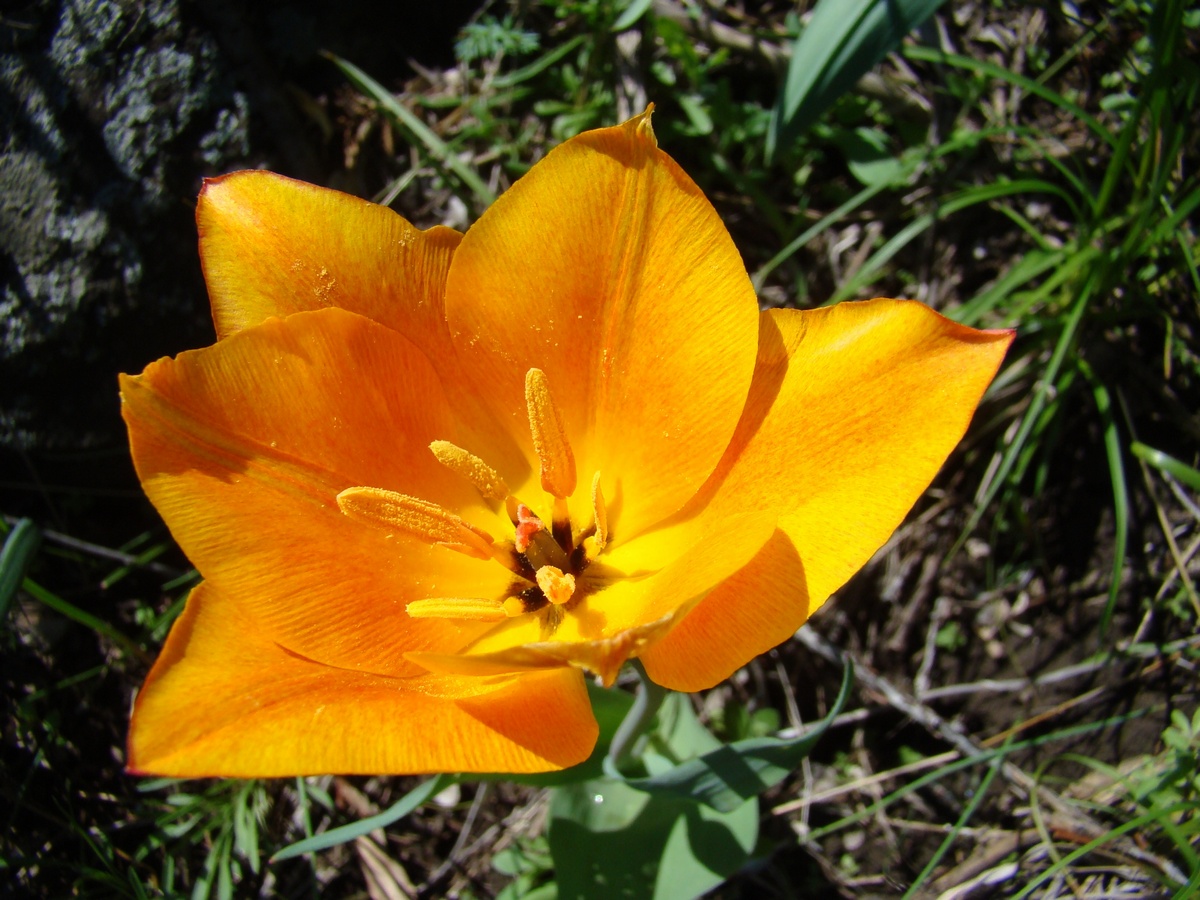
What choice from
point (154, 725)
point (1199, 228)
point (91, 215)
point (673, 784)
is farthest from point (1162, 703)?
point (91, 215)

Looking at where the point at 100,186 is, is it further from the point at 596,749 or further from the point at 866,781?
the point at 866,781

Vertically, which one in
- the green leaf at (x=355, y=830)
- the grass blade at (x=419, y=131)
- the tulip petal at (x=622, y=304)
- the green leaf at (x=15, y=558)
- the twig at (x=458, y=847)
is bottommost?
the twig at (x=458, y=847)

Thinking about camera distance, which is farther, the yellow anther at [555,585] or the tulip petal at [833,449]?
the yellow anther at [555,585]

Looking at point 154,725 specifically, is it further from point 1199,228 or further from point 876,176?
point 1199,228

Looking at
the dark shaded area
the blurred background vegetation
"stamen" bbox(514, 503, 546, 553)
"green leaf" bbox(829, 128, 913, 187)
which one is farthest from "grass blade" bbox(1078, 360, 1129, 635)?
the dark shaded area

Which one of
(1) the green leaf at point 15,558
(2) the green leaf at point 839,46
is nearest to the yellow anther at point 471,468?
(1) the green leaf at point 15,558

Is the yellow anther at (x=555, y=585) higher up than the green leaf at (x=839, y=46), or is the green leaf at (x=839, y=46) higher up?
the green leaf at (x=839, y=46)

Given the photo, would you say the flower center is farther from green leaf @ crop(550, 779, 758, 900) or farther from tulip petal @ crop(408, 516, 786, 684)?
green leaf @ crop(550, 779, 758, 900)

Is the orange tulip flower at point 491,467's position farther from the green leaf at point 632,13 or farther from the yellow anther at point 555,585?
the green leaf at point 632,13
